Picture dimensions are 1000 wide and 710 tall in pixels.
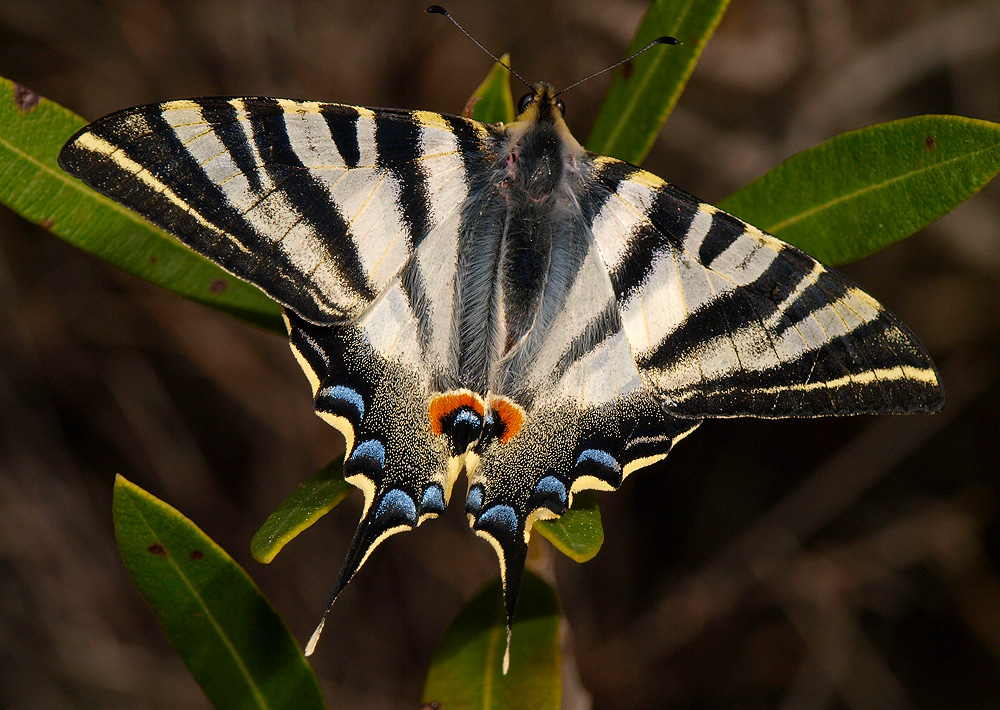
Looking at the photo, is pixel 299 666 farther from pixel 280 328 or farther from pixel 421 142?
→ pixel 421 142

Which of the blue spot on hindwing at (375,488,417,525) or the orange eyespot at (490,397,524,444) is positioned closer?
the blue spot on hindwing at (375,488,417,525)

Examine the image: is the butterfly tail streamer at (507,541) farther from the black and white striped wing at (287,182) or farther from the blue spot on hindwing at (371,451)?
the black and white striped wing at (287,182)

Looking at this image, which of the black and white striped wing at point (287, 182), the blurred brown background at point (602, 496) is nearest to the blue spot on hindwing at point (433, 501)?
the black and white striped wing at point (287, 182)

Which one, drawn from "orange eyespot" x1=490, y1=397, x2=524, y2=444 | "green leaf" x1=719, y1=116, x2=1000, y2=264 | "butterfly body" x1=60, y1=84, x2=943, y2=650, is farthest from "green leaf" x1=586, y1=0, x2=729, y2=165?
"orange eyespot" x1=490, y1=397, x2=524, y2=444

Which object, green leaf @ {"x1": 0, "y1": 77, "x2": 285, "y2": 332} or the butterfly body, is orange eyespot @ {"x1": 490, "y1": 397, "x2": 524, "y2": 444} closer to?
the butterfly body

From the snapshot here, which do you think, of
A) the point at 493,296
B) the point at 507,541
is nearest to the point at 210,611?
the point at 507,541

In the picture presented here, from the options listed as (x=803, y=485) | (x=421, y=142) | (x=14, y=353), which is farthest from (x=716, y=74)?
(x=14, y=353)
